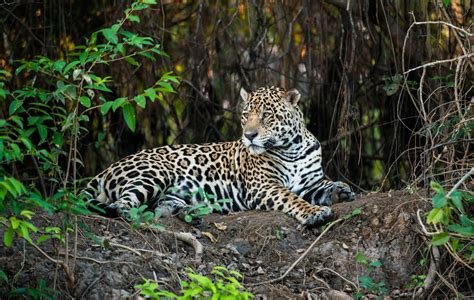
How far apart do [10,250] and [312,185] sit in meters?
3.63

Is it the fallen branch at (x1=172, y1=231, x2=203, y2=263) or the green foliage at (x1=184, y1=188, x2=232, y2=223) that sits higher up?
the green foliage at (x1=184, y1=188, x2=232, y2=223)

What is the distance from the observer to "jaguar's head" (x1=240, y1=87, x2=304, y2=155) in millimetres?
9219

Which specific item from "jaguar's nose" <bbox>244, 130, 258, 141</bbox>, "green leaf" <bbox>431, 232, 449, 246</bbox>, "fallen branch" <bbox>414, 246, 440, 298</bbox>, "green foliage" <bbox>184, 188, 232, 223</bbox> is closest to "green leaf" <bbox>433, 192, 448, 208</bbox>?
"green leaf" <bbox>431, 232, 449, 246</bbox>

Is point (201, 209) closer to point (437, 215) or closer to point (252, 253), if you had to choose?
point (252, 253)

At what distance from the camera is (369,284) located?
7324 mm

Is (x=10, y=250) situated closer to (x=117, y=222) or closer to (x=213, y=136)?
(x=117, y=222)

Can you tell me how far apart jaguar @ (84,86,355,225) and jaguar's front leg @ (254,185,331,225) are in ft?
0.04

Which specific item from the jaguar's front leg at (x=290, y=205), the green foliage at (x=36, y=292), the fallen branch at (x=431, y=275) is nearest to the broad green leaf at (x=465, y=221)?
the fallen branch at (x=431, y=275)

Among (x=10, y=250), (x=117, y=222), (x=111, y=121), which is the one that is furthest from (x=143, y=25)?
(x=10, y=250)

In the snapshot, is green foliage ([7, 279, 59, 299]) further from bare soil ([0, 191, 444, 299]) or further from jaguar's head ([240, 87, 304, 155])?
jaguar's head ([240, 87, 304, 155])

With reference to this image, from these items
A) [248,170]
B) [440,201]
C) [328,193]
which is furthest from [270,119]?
[440,201]

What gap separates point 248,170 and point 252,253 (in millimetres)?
1839

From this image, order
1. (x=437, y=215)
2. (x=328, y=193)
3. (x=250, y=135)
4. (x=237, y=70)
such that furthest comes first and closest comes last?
(x=237, y=70)
(x=328, y=193)
(x=250, y=135)
(x=437, y=215)

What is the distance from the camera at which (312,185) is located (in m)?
9.59
